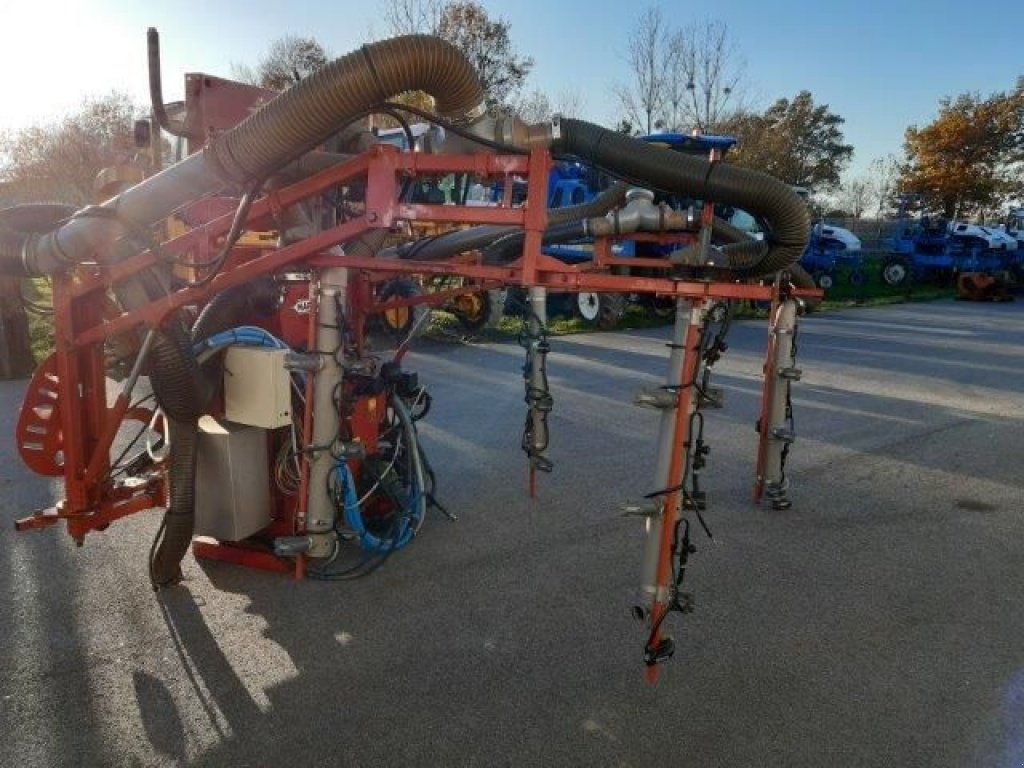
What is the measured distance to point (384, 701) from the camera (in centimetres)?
278

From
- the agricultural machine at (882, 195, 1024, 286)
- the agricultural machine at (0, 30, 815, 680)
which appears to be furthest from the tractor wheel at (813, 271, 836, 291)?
the agricultural machine at (0, 30, 815, 680)

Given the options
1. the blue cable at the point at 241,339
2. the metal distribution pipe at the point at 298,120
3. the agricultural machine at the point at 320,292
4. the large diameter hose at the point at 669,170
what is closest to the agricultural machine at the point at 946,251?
the agricultural machine at the point at 320,292

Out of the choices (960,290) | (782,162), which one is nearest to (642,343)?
(960,290)

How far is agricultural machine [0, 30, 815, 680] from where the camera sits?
103 inches

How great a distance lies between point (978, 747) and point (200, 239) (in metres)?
3.47

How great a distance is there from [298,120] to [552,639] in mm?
2274

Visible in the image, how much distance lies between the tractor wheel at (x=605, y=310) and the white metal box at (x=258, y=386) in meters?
9.74

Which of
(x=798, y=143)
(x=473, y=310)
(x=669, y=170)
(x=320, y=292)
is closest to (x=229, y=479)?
(x=320, y=292)

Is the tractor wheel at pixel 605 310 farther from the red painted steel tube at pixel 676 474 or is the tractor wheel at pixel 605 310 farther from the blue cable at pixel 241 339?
the red painted steel tube at pixel 676 474

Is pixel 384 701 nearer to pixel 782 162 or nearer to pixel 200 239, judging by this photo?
pixel 200 239

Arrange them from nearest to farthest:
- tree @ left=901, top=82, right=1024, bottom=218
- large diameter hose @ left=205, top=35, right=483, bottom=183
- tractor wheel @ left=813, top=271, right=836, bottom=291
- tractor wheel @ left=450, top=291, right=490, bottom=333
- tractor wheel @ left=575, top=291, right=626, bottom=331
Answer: large diameter hose @ left=205, top=35, right=483, bottom=183, tractor wheel @ left=450, top=291, right=490, bottom=333, tractor wheel @ left=575, top=291, right=626, bottom=331, tractor wheel @ left=813, top=271, right=836, bottom=291, tree @ left=901, top=82, right=1024, bottom=218

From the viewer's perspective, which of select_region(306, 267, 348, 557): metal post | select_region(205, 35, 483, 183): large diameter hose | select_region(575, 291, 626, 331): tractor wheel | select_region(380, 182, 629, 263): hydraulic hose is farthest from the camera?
select_region(575, 291, 626, 331): tractor wheel

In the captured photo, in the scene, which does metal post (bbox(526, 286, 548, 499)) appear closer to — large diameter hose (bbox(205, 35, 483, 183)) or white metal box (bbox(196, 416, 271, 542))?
white metal box (bbox(196, 416, 271, 542))

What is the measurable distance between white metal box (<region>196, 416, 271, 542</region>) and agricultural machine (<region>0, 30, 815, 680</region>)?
0.01 m
